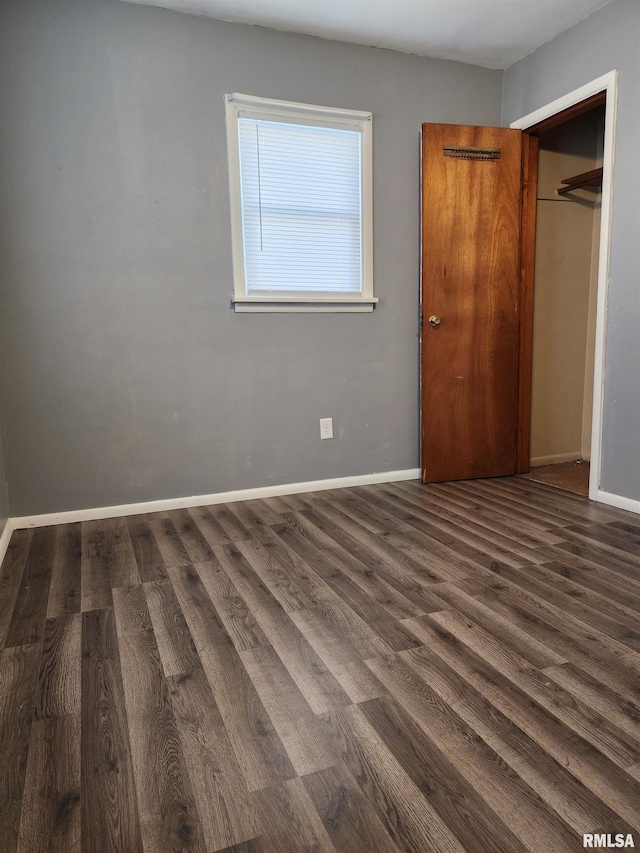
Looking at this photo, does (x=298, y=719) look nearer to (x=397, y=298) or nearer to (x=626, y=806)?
(x=626, y=806)

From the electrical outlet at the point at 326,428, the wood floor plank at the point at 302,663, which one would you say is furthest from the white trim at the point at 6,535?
the electrical outlet at the point at 326,428

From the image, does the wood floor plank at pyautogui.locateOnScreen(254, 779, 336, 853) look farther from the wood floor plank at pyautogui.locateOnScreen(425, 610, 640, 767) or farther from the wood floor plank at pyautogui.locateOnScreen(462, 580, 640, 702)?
the wood floor plank at pyautogui.locateOnScreen(462, 580, 640, 702)

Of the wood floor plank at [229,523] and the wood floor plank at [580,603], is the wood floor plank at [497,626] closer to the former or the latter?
the wood floor plank at [580,603]

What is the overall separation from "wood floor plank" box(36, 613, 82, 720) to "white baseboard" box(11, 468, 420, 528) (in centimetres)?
106

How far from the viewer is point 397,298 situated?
333 centimetres

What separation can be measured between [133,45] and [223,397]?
71.5 inches

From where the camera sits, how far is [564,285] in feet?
11.9

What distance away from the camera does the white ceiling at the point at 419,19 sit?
2646mm

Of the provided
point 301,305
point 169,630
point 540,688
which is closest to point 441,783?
point 540,688

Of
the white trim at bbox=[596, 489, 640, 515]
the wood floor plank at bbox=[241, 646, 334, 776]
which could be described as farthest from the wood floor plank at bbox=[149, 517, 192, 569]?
the white trim at bbox=[596, 489, 640, 515]

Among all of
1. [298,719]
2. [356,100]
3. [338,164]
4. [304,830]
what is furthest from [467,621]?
[356,100]

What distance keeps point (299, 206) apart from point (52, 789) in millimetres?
2840

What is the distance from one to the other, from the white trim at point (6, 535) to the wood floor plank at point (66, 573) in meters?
0.20

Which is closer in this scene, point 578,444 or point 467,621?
point 467,621
